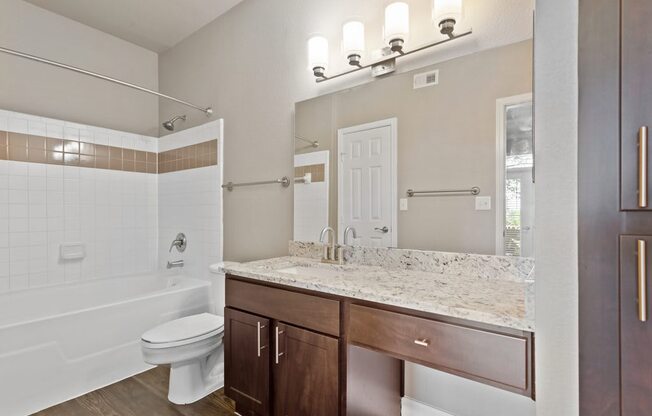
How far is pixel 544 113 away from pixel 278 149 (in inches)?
65.5

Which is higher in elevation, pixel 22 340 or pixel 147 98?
pixel 147 98

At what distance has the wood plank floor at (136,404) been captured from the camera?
1.80 meters

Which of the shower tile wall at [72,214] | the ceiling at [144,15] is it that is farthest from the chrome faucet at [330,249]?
the shower tile wall at [72,214]

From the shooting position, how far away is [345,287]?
1.22m

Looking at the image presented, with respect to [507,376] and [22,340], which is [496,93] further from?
[22,340]

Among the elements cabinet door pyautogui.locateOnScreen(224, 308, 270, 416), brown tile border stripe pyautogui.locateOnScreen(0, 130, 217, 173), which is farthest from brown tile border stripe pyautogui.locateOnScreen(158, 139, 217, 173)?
cabinet door pyautogui.locateOnScreen(224, 308, 270, 416)

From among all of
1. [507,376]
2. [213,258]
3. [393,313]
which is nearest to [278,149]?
[213,258]

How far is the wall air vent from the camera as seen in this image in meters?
1.53

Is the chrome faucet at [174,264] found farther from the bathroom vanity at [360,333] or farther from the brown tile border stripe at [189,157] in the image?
the bathroom vanity at [360,333]

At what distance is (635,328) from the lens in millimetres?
702

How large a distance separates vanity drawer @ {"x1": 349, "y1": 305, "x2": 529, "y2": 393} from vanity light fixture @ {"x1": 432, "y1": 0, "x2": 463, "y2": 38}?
49.4 inches

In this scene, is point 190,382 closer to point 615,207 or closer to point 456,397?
point 456,397

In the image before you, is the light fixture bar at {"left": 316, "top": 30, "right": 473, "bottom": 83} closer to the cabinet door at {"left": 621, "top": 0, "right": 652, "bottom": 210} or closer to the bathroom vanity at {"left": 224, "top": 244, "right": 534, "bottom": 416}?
the cabinet door at {"left": 621, "top": 0, "right": 652, "bottom": 210}

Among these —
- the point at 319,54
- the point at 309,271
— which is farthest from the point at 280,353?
the point at 319,54
